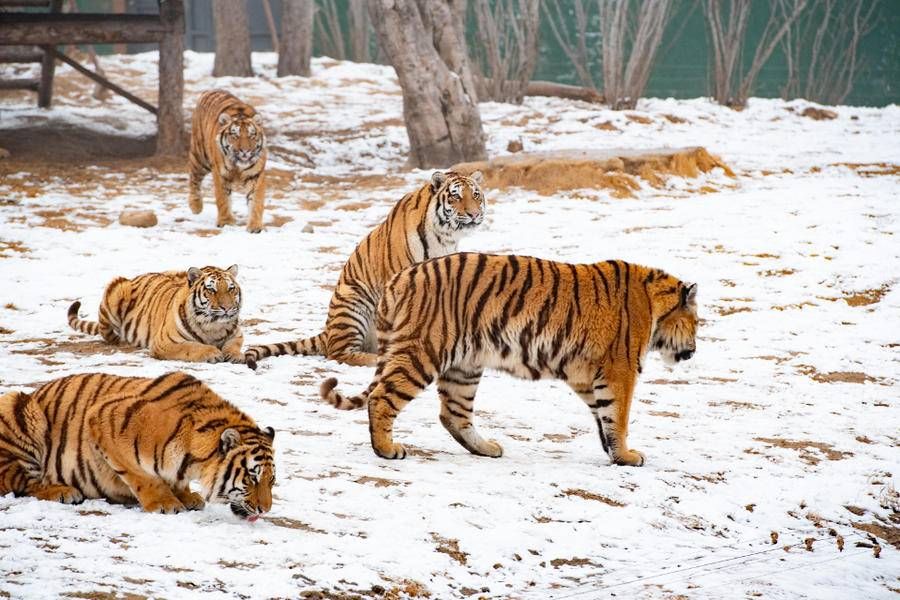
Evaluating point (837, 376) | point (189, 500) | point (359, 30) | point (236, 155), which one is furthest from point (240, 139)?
point (359, 30)

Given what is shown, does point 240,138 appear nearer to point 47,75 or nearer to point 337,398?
point 337,398

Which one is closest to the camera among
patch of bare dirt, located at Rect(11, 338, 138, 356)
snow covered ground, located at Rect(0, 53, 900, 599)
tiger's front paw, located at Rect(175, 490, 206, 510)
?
snow covered ground, located at Rect(0, 53, 900, 599)

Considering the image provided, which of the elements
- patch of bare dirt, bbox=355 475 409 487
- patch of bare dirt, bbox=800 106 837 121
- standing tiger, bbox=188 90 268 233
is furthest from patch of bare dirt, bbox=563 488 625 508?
patch of bare dirt, bbox=800 106 837 121

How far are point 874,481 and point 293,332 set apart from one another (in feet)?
11.7

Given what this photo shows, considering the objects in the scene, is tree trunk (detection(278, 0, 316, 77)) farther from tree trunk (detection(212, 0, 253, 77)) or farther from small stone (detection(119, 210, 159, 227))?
small stone (detection(119, 210, 159, 227))

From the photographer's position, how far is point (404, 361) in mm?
4457

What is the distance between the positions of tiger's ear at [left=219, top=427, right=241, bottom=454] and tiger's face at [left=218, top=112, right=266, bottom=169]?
22.0 ft

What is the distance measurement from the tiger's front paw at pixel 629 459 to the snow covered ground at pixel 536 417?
0.14 ft

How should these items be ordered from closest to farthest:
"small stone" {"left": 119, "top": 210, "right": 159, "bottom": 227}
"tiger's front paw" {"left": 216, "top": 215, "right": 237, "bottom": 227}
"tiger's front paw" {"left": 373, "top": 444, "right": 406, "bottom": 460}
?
1. "tiger's front paw" {"left": 373, "top": 444, "right": 406, "bottom": 460}
2. "small stone" {"left": 119, "top": 210, "right": 159, "bottom": 227}
3. "tiger's front paw" {"left": 216, "top": 215, "right": 237, "bottom": 227}

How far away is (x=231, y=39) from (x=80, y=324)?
12.4 metres

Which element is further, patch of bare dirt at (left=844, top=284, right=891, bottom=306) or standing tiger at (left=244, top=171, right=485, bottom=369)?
patch of bare dirt at (left=844, top=284, right=891, bottom=306)

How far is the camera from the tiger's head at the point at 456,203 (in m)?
6.46

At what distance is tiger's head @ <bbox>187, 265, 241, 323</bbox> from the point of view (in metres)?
6.02

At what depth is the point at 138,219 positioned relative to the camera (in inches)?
393
